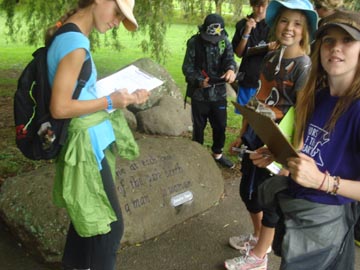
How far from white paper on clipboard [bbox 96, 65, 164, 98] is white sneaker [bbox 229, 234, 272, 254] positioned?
4.67 feet

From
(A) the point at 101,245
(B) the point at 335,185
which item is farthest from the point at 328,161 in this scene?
(A) the point at 101,245

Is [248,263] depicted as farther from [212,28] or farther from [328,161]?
[212,28]

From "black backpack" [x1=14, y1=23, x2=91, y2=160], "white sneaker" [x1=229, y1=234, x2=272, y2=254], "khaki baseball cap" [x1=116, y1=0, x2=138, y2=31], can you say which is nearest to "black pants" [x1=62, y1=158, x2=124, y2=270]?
"black backpack" [x1=14, y1=23, x2=91, y2=160]

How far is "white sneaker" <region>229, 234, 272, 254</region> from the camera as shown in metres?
2.82

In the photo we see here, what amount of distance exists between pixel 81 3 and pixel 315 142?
4.06 ft

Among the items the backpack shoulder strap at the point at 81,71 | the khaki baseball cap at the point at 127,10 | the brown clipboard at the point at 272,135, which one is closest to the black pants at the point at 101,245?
the backpack shoulder strap at the point at 81,71

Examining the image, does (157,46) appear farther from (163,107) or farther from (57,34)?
(57,34)

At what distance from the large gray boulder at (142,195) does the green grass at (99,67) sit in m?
0.97

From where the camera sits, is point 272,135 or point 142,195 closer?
point 272,135

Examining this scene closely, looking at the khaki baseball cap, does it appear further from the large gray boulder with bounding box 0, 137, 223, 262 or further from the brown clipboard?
the large gray boulder with bounding box 0, 137, 223, 262

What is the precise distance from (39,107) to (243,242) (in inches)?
71.2

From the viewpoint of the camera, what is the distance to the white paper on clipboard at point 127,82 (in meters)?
2.03

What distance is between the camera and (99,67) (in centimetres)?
985

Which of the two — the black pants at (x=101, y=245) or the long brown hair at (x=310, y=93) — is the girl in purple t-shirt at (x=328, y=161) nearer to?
the long brown hair at (x=310, y=93)
